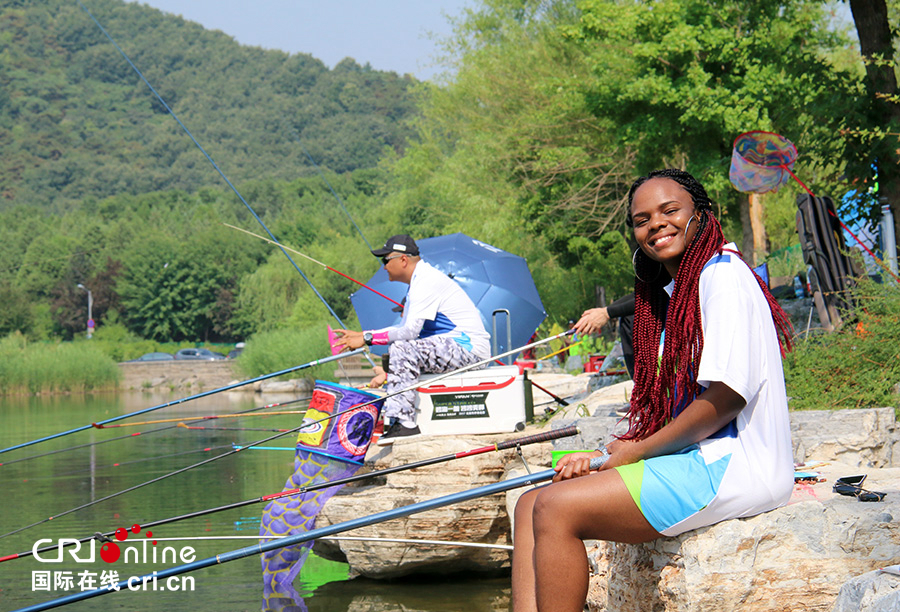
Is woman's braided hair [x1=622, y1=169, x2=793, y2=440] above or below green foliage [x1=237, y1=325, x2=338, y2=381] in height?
above

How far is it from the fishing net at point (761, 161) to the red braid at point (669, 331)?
583cm

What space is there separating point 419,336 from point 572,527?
389 centimetres

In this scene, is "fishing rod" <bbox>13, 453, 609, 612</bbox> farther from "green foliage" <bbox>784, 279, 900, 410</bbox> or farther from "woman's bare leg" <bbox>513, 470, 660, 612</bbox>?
"green foliage" <bbox>784, 279, 900, 410</bbox>

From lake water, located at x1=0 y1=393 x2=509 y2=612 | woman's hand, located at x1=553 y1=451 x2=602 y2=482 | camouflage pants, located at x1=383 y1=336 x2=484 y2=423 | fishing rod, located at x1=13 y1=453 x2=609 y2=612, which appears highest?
camouflage pants, located at x1=383 y1=336 x2=484 y2=423

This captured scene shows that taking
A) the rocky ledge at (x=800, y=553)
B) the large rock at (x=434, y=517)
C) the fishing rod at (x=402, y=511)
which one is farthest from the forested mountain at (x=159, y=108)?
the fishing rod at (x=402, y=511)

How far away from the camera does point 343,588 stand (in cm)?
563

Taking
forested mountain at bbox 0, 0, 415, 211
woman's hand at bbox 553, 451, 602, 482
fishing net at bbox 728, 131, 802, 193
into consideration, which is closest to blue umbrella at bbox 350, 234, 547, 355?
fishing net at bbox 728, 131, 802, 193

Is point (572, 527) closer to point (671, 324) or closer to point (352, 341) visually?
point (671, 324)

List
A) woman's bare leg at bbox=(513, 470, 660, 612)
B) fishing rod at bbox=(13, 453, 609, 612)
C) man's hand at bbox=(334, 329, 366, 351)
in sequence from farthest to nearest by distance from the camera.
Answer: man's hand at bbox=(334, 329, 366, 351) → fishing rod at bbox=(13, 453, 609, 612) → woman's bare leg at bbox=(513, 470, 660, 612)

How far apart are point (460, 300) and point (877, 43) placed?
4.93m

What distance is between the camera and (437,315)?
6.25 m

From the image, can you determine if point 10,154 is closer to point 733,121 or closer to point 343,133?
point 343,133

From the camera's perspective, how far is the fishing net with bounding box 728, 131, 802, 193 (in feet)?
27.4

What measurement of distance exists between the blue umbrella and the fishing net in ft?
15.1
